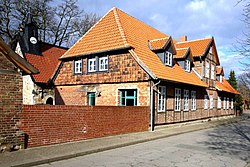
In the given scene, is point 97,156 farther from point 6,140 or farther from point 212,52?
point 212,52

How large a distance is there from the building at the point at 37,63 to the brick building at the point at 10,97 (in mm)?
12708

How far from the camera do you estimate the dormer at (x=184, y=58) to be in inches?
864

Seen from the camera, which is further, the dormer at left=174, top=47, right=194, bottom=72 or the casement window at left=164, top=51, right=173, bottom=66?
the dormer at left=174, top=47, right=194, bottom=72

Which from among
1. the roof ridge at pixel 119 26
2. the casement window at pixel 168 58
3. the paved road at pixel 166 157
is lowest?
the paved road at pixel 166 157

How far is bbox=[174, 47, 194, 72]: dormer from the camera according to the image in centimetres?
2195

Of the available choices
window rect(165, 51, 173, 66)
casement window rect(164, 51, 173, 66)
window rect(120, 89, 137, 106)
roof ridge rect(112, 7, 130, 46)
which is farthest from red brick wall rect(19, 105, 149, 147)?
window rect(165, 51, 173, 66)

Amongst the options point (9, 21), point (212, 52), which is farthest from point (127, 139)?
point (9, 21)

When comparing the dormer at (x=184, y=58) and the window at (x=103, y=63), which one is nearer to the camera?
the window at (x=103, y=63)

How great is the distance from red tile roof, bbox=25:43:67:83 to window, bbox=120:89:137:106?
842 cm

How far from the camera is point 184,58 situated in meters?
21.9

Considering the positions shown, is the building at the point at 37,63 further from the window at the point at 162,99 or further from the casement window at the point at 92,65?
Result: the window at the point at 162,99

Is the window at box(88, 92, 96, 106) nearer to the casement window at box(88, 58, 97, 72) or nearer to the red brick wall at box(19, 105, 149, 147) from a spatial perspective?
the casement window at box(88, 58, 97, 72)

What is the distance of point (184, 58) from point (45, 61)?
14.2m

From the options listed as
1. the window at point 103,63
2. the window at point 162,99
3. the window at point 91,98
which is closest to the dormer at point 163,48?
the window at point 162,99
